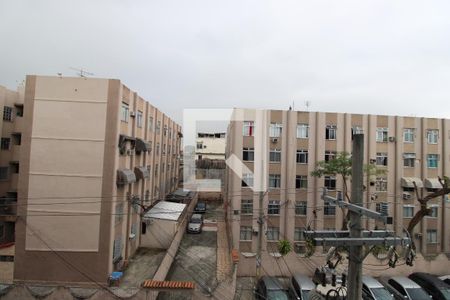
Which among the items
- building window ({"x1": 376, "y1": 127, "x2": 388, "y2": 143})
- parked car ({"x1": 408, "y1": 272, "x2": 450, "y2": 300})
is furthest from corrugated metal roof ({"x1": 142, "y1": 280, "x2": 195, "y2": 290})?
building window ({"x1": 376, "y1": 127, "x2": 388, "y2": 143})

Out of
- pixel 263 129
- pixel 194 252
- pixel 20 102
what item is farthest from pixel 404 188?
pixel 20 102

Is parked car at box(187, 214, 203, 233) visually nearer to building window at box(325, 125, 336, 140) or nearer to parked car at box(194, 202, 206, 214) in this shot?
parked car at box(194, 202, 206, 214)

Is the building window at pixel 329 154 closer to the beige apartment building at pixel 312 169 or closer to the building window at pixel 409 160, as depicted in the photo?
the beige apartment building at pixel 312 169

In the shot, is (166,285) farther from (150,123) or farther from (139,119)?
(150,123)

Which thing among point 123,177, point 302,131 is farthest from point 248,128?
point 123,177

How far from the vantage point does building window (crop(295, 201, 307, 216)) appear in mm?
16031

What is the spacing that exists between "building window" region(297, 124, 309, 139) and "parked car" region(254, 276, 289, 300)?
315 inches

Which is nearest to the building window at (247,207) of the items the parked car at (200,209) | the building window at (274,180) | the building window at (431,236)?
the building window at (274,180)

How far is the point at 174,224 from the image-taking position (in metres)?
15.3

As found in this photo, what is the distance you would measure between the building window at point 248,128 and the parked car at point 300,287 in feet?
25.1

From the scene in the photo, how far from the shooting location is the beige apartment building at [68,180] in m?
11.0

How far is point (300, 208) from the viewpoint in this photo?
1606 centimetres

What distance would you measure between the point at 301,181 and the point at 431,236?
29.3ft

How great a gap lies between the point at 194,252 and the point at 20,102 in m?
12.9
